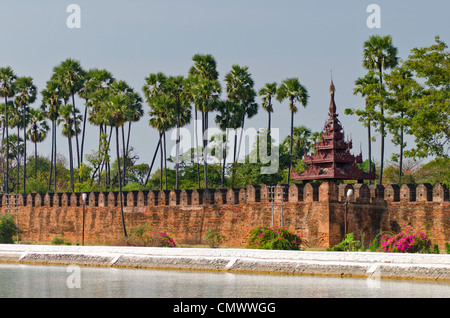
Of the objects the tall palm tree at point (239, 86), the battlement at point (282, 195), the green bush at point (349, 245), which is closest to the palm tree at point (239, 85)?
the tall palm tree at point (239, 86)

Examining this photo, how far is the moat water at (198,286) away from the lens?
26.2 m

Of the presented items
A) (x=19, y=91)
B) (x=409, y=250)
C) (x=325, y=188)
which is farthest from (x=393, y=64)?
(x=19, y=91)

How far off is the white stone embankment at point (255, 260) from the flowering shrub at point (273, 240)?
2801 mm

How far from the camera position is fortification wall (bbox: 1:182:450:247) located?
4400cm

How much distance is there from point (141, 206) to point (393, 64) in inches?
791

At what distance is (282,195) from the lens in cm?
4566

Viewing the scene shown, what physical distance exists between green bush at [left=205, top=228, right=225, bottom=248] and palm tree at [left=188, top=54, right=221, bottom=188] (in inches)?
503

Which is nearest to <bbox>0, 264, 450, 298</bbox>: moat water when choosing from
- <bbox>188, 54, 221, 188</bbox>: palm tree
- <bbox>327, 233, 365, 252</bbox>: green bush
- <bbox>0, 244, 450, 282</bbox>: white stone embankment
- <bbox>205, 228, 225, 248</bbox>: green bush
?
<bbox>0, 244, 450, 282</bbox>: white stone embankment

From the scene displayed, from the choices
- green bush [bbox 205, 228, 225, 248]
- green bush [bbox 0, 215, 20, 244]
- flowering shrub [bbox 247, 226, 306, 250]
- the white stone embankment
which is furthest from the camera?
green bush [bbox 0, 215, 20, 244]

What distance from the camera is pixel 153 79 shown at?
6800cm

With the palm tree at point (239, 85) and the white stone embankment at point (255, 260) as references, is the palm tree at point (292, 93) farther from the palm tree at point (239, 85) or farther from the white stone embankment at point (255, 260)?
the white stone embankment at point (255, 260)

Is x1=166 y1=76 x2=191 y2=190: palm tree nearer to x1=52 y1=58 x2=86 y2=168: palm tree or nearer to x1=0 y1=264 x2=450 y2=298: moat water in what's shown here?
x1=52 y1=58 x2=86 y2=168: palm tree

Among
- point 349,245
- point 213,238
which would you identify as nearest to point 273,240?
point 349,245
